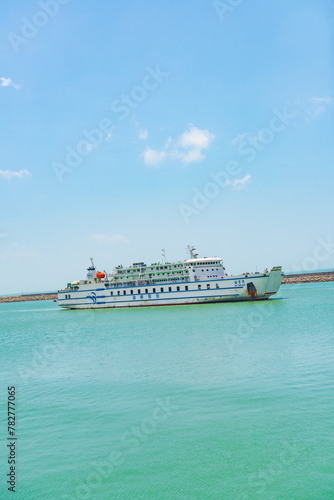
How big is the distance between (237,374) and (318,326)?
15261 millimetres

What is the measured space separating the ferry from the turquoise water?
2961 centimetres

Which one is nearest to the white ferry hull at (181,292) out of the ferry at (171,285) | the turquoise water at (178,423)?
the ferry at (171,285)

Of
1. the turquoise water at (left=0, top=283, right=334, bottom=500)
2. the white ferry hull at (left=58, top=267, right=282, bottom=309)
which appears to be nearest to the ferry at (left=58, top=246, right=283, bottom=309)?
the white ferry hull at (left=58, top=267, right=282, bottom=309)

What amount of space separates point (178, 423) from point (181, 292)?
4327 centimetres

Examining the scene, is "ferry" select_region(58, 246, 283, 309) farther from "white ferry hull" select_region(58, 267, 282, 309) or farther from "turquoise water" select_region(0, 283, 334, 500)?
"turquoise water" select_region(0, 283, 334, 500)

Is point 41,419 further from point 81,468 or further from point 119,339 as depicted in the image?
point 119,339

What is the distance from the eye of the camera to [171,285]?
54.9 metres

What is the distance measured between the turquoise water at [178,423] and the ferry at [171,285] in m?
29.6

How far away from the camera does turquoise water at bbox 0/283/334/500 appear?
805cm

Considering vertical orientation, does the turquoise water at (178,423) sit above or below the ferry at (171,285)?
below

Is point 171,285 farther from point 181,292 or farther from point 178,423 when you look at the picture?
point 178,423

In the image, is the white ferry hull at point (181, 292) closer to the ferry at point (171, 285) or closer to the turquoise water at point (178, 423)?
Result: the ferry at point (171, 285)

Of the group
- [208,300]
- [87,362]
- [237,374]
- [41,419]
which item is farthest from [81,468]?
[208,300]

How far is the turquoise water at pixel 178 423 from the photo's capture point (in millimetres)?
8055
